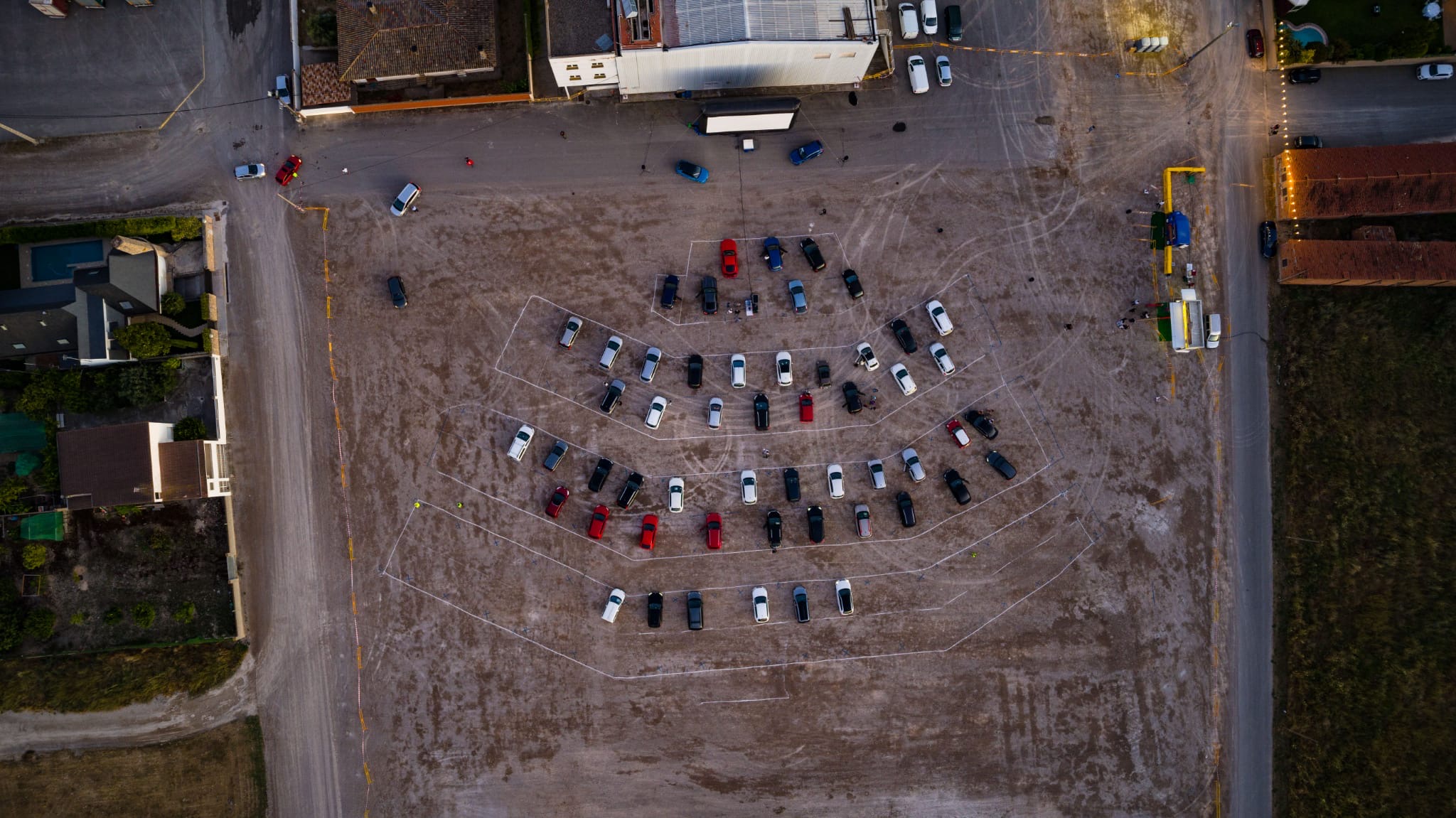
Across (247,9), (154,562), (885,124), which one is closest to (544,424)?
(154,562)

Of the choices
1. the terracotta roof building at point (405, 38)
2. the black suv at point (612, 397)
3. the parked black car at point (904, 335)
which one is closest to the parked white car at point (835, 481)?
the parked black car at point (904, 335)

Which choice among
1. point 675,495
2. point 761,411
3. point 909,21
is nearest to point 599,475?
point 675,495

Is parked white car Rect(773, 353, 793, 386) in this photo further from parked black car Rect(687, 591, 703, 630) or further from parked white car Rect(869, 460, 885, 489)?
parked black car Rect(687, 591, 703, 630)

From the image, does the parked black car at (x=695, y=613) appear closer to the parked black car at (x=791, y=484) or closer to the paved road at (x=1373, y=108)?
the parked black car at (x=791, y=484)

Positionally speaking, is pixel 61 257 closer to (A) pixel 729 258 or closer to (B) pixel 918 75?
(A) pixel 729 258

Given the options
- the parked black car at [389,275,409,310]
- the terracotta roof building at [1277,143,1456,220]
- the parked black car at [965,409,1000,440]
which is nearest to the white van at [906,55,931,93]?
the parked black car at [965,409,1000,440]
